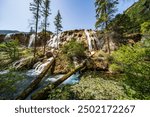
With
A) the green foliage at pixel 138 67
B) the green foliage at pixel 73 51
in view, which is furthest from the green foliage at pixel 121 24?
the green foliage at pixel 138 67

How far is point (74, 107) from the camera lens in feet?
13.0

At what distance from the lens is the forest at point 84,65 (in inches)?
224

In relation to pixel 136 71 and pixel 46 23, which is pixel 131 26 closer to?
pixel 46 23

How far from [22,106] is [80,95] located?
6596 millimetres

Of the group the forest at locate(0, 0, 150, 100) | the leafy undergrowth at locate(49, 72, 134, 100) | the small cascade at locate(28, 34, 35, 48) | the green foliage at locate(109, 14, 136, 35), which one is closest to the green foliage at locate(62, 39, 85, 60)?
the forest at locate(0, 0, 150, 100)

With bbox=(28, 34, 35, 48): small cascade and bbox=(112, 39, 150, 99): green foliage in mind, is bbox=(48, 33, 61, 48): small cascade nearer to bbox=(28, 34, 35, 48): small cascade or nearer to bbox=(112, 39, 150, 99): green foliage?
bbox=(28, 34, 35, 48): small cascade

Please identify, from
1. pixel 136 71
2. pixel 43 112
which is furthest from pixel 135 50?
pixel 43 112

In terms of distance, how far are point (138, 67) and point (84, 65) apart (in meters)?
12.9

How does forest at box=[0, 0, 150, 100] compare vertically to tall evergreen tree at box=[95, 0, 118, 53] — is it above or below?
below

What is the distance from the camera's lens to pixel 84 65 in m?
18.3

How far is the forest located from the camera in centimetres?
569

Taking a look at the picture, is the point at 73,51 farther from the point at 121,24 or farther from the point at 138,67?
the point at 138,67

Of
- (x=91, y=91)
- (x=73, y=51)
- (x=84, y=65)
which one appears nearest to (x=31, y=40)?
(x=73, y=51)

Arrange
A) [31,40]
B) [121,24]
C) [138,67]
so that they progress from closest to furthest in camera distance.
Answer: [138,67], [121,24], [31,40]
